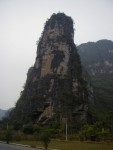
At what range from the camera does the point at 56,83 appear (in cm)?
6588

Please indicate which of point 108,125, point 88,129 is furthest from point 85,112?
point 88,129

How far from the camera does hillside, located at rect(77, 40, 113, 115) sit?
9731 centimetres

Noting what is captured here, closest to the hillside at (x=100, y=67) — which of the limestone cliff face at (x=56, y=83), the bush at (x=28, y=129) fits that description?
the limestone cliff face at (x=56, y=83)

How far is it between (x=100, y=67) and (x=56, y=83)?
66.7m

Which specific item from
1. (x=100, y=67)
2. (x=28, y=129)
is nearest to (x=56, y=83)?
(x=28, y=129)

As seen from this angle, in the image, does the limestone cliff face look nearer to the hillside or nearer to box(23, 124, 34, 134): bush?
box(23, 124, 34, 134): bush

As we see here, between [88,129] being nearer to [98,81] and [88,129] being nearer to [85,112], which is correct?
[85,112]

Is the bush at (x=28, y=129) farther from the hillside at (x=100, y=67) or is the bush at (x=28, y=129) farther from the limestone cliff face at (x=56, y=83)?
the hillside at (x=100, y=67)

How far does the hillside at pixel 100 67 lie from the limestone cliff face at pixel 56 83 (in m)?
22.7

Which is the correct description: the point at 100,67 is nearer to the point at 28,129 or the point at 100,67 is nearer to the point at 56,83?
the point at 56,83

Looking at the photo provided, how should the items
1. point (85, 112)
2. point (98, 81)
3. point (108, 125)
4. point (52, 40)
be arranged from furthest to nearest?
point (98, 81) → point (52, 40) → point (85, 112) → point (108, 125)

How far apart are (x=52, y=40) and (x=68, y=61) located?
6.36 m

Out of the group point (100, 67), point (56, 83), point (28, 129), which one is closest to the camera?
point (28, 129)

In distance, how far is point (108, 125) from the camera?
2046 inches
